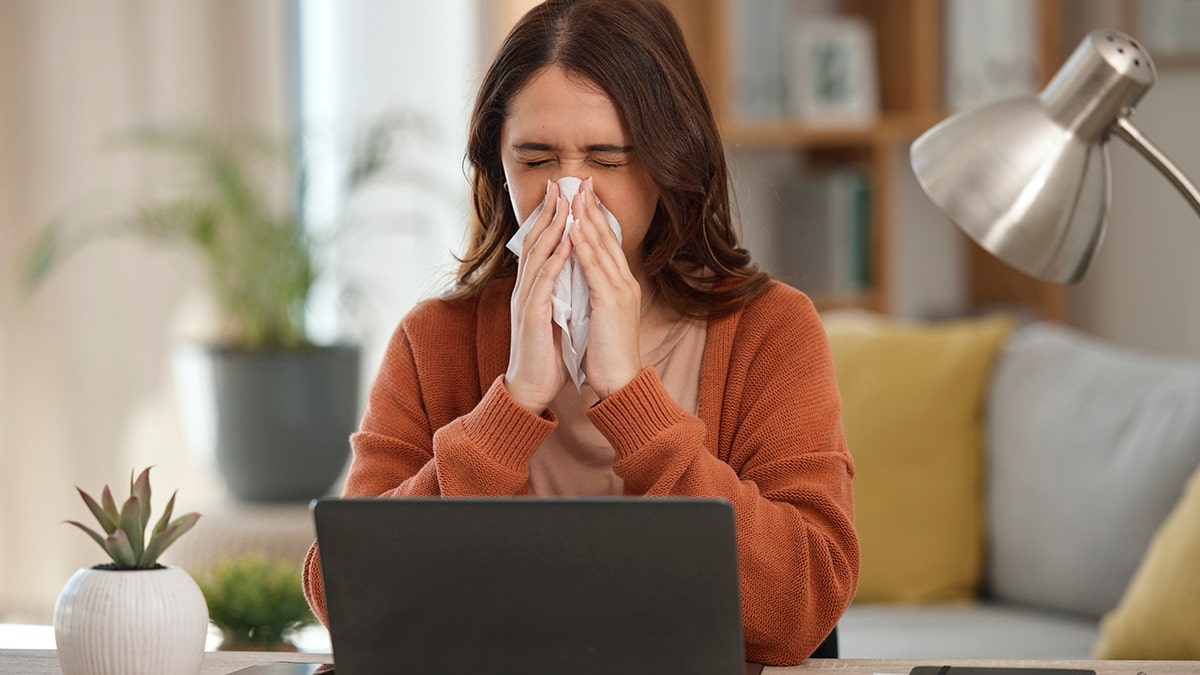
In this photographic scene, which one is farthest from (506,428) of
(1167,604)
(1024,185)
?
(1167,604)

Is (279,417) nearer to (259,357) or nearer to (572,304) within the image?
(259,357)

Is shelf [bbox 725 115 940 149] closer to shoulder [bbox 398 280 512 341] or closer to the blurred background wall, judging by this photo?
the blurred background wall

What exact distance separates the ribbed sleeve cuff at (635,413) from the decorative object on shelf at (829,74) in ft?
7.40

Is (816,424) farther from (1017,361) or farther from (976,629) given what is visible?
(1017,361)

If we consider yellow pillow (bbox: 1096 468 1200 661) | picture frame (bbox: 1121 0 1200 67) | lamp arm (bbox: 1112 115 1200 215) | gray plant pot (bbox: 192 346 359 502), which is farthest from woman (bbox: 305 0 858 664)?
picture frame (bbox: 1121 0 1200 67)

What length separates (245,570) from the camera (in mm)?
2217

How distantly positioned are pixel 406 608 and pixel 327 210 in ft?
8.79

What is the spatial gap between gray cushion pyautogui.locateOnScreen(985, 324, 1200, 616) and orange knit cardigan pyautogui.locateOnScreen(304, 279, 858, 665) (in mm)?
1012

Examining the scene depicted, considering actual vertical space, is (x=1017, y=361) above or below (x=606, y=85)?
below

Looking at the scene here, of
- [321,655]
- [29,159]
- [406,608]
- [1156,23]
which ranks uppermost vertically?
[1156,23]

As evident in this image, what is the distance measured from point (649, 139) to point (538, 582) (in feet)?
1.52

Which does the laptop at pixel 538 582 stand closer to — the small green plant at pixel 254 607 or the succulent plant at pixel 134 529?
the succulent plant at pixel 134 529

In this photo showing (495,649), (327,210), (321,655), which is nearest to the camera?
(495,649)

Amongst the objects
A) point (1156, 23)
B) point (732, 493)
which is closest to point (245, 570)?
point (732, 493)
